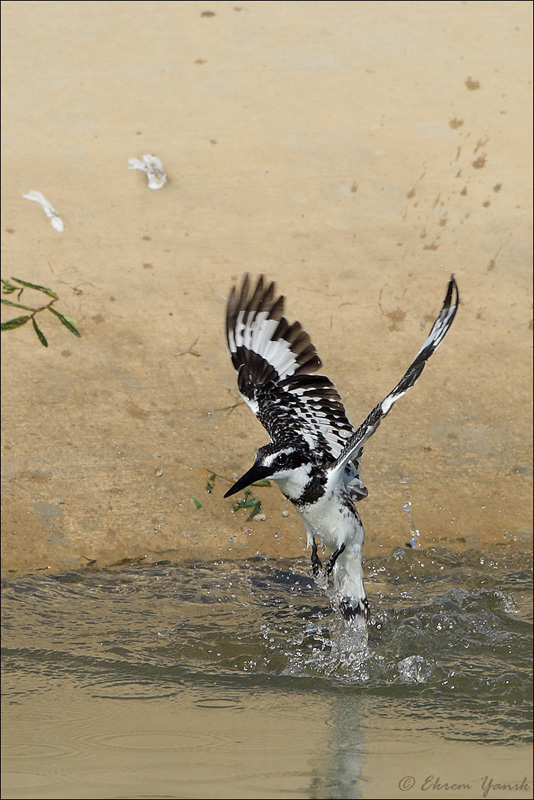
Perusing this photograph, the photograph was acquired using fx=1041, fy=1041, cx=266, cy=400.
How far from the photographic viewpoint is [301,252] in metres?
7.38

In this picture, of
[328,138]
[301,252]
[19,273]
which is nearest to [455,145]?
[328,138]

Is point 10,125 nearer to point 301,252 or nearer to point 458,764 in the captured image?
point 301,252

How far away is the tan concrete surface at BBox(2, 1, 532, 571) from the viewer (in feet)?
19.7

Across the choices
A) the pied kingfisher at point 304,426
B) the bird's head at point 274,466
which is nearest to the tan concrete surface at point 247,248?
the pied kingfisher at point 304,426

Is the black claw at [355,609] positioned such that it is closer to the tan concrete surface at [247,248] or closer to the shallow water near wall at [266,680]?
the shallow water near wall at [266,680]

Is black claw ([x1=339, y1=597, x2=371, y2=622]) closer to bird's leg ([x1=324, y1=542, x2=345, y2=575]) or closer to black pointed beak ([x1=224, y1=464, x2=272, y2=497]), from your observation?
bird's leg ([x1=324, y1=542, x2=345, y2=575])

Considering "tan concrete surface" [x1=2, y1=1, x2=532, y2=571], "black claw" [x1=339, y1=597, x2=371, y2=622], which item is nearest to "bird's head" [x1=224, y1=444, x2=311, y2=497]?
"black claw" [x1=339, y1=597, x2=371, y2=622]

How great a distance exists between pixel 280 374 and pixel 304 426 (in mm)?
317

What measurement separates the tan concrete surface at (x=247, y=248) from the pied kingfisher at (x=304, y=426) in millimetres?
882

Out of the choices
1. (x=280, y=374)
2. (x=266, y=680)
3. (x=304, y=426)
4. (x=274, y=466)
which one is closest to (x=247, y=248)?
(x=280, y=374)

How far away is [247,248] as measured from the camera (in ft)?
24.2

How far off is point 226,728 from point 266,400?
5.07ft

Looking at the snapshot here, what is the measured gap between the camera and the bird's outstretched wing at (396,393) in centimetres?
403

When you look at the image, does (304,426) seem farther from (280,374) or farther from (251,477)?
(251,477)
